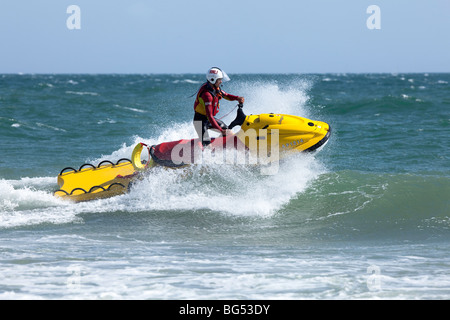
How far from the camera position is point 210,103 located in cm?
776

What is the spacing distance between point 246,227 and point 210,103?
1730 mm

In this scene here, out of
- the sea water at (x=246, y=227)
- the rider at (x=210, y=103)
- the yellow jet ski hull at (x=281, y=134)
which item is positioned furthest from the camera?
the yellow jet ski hull at (x=281, y=134)

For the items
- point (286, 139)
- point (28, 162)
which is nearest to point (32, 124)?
point (28, 162)

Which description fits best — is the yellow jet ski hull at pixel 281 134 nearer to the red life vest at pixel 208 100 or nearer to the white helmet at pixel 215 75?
the red life vest at pixel 208 100

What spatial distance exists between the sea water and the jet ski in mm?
169

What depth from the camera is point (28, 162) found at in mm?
12570

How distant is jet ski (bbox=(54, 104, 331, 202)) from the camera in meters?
7.93

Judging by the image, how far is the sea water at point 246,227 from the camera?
5008 millimetres

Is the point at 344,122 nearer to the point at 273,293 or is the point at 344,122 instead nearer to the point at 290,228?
the point at 290,228

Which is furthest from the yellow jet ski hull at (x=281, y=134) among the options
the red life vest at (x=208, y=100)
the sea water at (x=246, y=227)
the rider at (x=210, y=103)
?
the red life vest at (x=208, y=100)

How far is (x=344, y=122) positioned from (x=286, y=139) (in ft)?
41.1

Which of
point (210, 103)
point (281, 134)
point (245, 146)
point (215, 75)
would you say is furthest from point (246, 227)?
point (215, 75)

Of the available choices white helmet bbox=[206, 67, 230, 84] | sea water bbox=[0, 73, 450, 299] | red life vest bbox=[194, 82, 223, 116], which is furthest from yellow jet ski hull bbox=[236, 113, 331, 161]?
white helmet bbox=[206, 67, 230, 84]

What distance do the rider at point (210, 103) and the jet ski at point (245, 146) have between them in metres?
0.21
